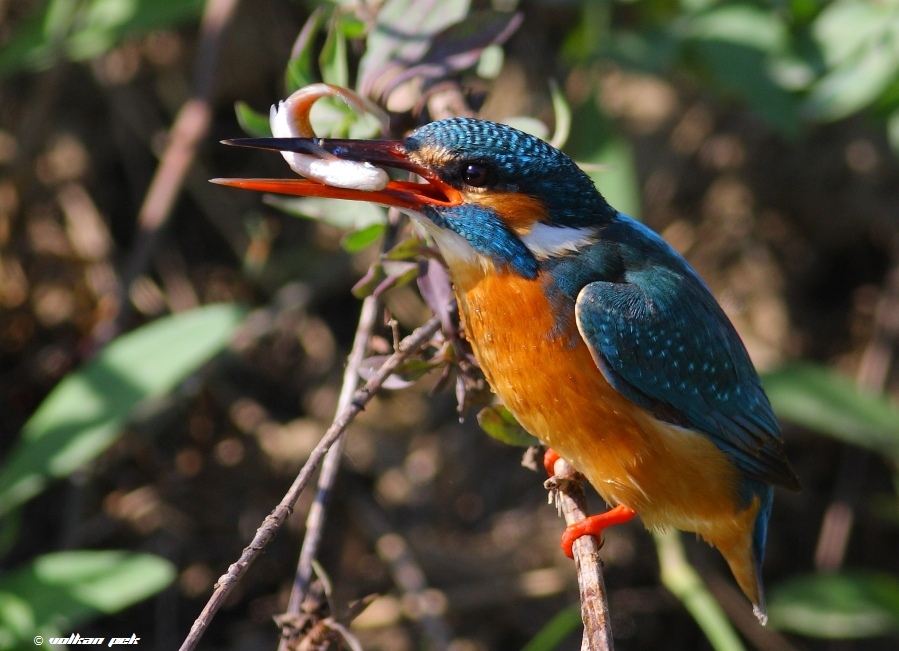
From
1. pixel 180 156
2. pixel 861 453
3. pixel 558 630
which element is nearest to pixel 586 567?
pixel 558 630

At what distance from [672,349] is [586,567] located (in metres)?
0.55

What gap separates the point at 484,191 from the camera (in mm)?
2029

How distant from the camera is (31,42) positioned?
3328 millimetres

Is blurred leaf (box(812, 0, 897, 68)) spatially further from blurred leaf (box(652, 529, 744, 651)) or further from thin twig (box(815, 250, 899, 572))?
blurred leaf (box(652, 529, 744, 651))

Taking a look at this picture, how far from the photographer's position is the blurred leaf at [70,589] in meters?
2.61

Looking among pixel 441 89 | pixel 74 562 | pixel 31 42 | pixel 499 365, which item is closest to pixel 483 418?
pixel 499 365

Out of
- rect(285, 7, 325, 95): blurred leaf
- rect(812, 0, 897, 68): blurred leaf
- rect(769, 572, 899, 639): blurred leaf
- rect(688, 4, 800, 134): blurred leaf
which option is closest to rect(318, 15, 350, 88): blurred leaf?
rect(285, 7, 325, 95): blurred leaf

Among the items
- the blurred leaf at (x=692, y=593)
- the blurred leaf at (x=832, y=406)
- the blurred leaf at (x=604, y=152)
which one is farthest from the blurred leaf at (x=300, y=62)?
the blurred leaf at (x=832, y=406)

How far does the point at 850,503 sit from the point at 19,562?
3.18 m

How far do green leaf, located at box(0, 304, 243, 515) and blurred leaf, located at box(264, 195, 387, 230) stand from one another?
2.84 ft

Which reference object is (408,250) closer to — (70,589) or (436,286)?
(436,286)

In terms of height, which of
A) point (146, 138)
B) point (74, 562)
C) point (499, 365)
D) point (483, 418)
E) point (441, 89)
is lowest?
point (74, 562)

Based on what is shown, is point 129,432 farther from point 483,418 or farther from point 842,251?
point 842,251

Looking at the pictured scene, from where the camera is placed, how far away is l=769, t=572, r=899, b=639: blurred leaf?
3615 millimetres
